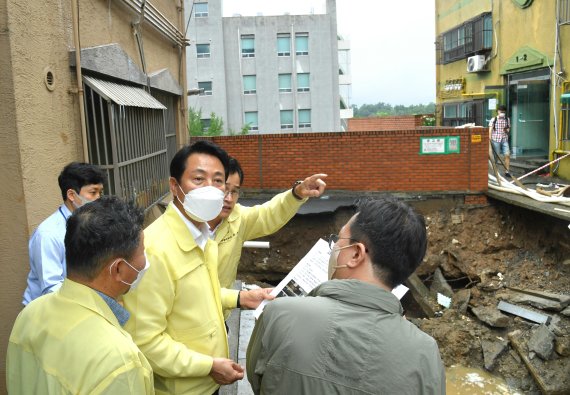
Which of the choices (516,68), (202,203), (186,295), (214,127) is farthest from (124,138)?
(214,127)

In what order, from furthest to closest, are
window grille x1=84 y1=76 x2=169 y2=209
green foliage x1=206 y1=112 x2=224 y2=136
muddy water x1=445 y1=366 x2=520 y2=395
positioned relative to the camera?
green foliage x1=206 y1=112 x2=224 y2=136 → muddy water x1=445 y1=366 x2=520 y2=395 → window grille x1=84 y1=76 x2=169 y2=209

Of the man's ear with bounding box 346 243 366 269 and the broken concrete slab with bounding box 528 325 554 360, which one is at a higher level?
the man's ear with bounding box 346 243 366 269

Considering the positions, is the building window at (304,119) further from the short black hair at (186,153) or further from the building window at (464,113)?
the short black hair at (186,153)

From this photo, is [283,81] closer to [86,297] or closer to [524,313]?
[524,313]

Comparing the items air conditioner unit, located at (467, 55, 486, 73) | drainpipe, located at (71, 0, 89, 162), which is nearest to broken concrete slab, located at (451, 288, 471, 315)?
drainpipe, located at (71, 0, 89, 162)

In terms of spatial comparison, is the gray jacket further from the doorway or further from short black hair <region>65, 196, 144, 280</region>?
the doorway

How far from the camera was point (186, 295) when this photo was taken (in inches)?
83.0

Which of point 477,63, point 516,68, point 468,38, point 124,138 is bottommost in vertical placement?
point 124,138

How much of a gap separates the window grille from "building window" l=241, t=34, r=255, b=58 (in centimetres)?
2752

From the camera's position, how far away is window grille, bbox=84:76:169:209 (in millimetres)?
4543

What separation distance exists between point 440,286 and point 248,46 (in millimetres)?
27373

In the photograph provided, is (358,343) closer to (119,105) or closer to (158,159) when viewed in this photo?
(119,105)

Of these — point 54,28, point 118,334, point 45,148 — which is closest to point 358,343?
point 118,334

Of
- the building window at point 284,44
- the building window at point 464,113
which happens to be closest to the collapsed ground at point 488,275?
the building window at point 464,113
